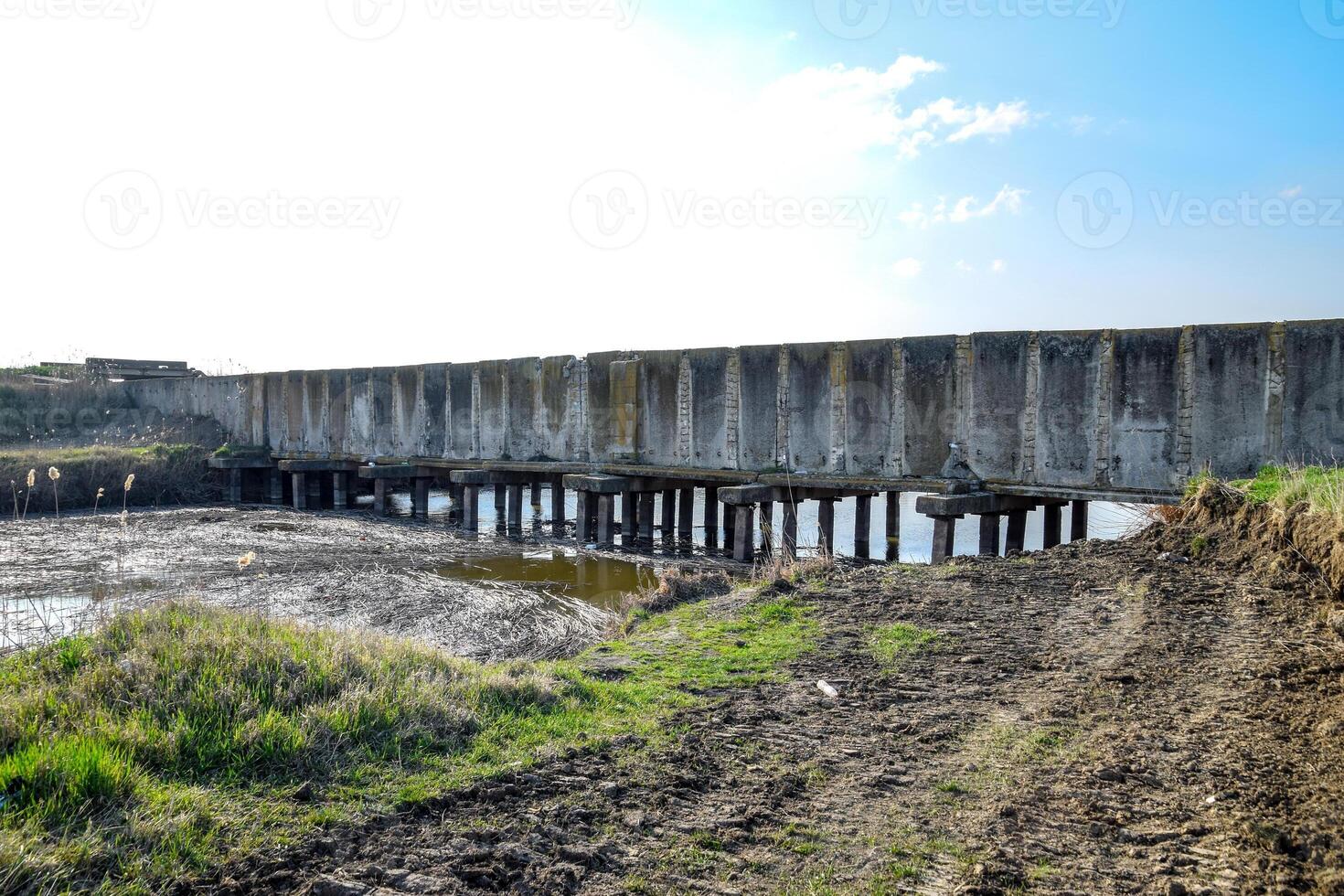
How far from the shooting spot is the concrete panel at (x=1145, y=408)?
10727 millimetres

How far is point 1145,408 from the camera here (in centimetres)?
1091

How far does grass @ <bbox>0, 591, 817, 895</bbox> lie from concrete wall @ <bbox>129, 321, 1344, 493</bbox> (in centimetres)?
→ 714

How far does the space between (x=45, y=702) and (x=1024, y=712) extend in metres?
5.18

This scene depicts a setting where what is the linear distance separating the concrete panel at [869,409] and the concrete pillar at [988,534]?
5.01 ft

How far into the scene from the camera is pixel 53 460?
20.8 metres

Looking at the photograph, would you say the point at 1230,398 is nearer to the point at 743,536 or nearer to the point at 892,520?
the point at 892,520

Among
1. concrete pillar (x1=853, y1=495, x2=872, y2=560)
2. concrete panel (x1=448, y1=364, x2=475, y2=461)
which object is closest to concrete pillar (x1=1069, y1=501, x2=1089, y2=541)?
concrete pillar (x1=853, y1=495, x2=872, y2=560)

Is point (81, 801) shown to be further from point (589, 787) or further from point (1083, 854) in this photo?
point (1083, 854)

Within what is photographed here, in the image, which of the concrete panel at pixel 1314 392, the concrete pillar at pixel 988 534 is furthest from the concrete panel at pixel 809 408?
the concrete panel at pixel 1314 392

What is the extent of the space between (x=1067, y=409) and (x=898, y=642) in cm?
630

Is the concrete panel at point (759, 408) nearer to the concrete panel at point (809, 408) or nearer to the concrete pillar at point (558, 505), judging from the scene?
the concrete panel at point (809, 408)

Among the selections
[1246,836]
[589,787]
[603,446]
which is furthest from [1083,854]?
[603,446]

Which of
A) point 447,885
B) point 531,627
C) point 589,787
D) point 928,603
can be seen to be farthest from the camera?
point 531,627

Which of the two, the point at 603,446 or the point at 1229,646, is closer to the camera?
the point at 1229,646
